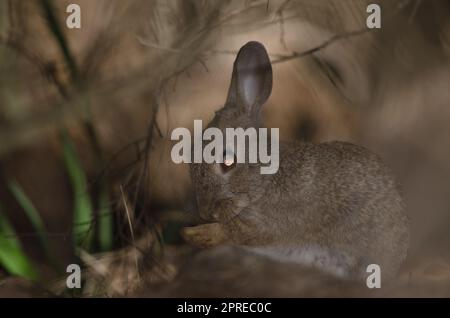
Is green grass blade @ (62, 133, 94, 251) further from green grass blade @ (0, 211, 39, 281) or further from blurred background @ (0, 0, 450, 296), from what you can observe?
green grass blade @ (0, 211, 39, 281)

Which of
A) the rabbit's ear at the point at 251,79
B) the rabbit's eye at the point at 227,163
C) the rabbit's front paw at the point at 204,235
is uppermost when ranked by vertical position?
the rabbit's ear at the point at 251,79

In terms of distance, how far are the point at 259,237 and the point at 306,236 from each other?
175 mm

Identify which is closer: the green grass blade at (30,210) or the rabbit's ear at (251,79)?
the rabbit's ear at (251,79)

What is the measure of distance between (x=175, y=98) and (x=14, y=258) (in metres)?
0.85

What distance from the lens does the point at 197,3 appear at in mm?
2256

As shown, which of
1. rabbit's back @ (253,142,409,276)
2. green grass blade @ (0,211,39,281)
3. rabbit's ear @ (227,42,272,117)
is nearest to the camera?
rabbit's ear @ (227,42,272,117)

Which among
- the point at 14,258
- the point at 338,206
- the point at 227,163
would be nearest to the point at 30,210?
the point at 14,258

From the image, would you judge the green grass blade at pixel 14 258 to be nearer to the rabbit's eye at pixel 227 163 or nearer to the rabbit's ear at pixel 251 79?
the rabbit's eye at pixel 227 163

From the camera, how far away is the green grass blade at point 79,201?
2350 mm

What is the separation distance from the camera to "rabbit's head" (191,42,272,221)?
218cm

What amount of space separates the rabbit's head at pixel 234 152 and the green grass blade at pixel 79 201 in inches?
16.5

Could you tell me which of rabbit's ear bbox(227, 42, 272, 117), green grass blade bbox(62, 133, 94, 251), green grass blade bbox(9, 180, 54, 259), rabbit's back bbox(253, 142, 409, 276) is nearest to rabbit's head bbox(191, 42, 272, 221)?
rabbit's ear bbox(227, 42, 272, 117)

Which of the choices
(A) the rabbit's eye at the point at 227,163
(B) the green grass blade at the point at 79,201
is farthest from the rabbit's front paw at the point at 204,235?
(B) the green grass blade at the point at 79,201

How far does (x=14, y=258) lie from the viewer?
7.89 feet
